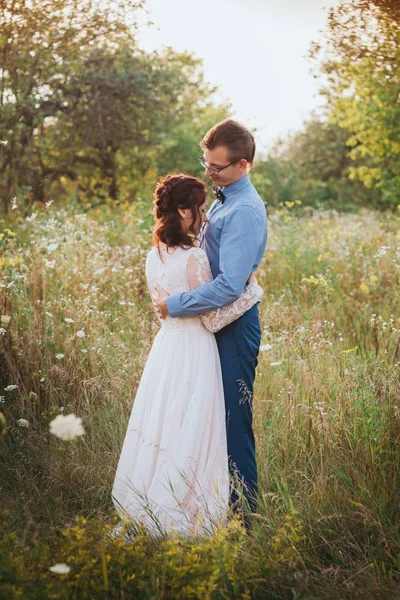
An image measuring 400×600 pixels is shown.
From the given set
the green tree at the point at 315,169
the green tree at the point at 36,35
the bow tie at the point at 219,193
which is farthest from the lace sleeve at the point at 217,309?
the green tree at the point at 315,169

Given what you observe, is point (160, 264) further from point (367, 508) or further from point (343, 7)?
point (343, 7)

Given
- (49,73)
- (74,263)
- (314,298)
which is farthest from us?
(49,73)

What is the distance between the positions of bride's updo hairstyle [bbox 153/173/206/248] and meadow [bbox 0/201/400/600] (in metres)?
1.19

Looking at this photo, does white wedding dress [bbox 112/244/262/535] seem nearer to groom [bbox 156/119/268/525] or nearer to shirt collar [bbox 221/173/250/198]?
groom [bbox 156/119/268/525]

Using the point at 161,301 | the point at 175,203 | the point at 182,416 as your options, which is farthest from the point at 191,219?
the point at 182,416

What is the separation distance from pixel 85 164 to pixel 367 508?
13482 mm

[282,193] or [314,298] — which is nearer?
[314,298]

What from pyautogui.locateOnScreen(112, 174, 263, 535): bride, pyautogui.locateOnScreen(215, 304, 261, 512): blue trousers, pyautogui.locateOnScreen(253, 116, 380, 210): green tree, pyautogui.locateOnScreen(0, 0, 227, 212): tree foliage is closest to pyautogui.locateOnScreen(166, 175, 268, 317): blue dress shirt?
pyautogui.locateOnScreen(112, 174, 263, 535): bride

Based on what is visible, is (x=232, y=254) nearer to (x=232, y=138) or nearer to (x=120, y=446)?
(x=232, y=138)

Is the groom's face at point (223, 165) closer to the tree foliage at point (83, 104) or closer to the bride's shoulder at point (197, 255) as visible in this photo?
the bride's shoulder at point (197, 255)

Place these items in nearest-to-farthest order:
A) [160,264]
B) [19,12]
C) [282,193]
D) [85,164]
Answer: [160,264] → [19,12] → [85,164] → [282,193]

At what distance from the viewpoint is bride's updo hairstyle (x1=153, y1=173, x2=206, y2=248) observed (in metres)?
3.37

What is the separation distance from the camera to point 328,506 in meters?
3.31

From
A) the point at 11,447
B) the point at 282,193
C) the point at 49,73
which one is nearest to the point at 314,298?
the point at 11,447
